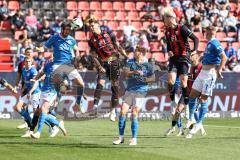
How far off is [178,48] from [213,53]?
122 centimetres

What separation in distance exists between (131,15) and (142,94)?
21043 millimetres

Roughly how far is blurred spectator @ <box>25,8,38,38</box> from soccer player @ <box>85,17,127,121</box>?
11.0 meters

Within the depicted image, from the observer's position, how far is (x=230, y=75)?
2947 cm

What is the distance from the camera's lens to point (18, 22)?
3319 cm

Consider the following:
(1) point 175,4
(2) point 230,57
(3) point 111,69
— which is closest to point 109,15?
(1) point 175,4

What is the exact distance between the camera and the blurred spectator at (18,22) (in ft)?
109

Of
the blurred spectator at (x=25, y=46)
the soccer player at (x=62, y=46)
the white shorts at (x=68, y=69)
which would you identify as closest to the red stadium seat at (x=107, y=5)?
the blurred spectator at (x=25, y=46)

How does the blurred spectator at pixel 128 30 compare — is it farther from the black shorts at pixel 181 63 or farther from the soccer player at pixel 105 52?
the black shorts at pixel 181 63

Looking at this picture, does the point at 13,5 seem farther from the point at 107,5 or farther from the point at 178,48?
the point at 178,48

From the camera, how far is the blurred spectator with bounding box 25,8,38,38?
32781 mm

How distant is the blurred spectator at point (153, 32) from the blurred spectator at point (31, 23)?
18.0 feet

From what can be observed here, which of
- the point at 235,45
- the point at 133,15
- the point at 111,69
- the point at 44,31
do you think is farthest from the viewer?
the point at 133,15

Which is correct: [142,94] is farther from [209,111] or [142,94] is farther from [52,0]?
[52,0]

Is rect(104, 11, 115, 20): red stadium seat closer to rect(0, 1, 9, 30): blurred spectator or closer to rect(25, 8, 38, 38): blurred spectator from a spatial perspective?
rect(25, 8, 38, 38): blurred spectator
